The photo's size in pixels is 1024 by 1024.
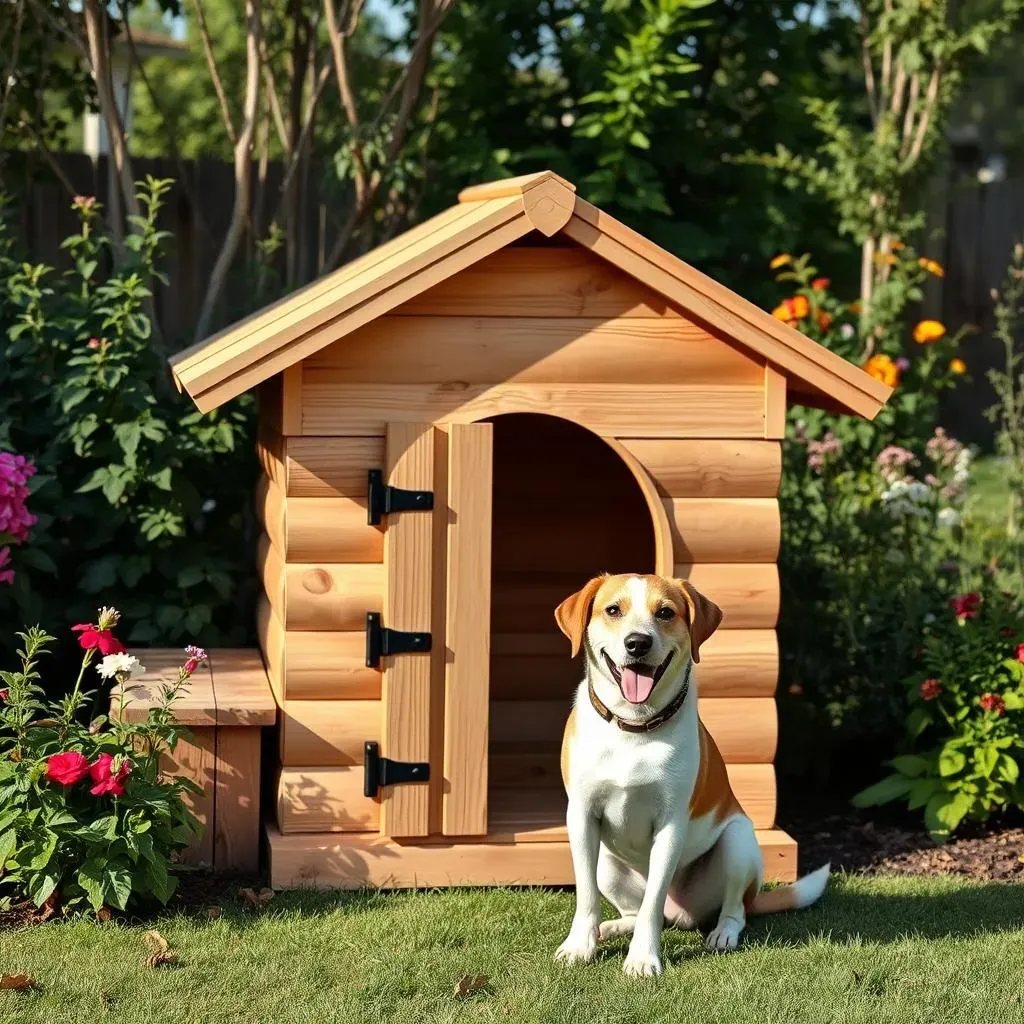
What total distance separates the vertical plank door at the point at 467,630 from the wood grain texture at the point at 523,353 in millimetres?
212

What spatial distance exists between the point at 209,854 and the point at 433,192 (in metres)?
4.72

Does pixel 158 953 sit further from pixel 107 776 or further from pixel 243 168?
pixel 243 168

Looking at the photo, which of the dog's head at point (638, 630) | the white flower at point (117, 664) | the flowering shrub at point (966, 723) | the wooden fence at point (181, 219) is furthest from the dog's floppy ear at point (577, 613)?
the wooden fence at point (181, 219)

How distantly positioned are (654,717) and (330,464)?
4.31 feet

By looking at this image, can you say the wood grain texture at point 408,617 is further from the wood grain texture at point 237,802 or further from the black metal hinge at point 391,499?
the wood grain texture at point 237,802

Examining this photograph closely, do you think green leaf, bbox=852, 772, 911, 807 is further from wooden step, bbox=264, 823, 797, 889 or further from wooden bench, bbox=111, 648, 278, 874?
wooden bench, bbox=111, 648, 278, 874

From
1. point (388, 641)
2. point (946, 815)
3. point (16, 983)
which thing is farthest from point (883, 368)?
point (16, 983)

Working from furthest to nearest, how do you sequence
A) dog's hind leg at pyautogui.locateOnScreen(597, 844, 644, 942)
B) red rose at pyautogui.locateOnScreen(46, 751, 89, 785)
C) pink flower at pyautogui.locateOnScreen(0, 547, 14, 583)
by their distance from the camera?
pink flower at pyautogui.locateOnScreen(0, 547, 14, 583), dog's hind leg at pyautogui.locateOnScreen(597, 844, 644, 942), red rose at pyautogui.locateOnScreen(46, 751, 89, 785)

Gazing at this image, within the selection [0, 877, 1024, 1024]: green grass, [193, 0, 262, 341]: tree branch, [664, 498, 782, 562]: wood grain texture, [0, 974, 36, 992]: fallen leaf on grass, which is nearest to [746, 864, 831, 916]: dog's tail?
[0, 877, 1024, 1024]: green grass

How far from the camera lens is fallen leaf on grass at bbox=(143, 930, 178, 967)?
4.20 m

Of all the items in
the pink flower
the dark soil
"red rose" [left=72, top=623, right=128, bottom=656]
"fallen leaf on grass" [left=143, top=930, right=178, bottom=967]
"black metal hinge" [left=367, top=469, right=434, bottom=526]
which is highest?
"black metal hinge" [left=367, top=469, right=434, bottom=526]

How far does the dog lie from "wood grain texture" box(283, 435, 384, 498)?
886 mm

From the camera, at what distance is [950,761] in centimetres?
559

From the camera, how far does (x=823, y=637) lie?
20.7 feet
